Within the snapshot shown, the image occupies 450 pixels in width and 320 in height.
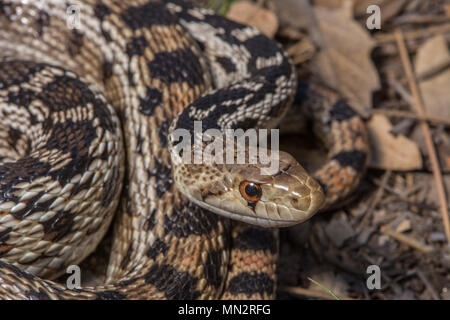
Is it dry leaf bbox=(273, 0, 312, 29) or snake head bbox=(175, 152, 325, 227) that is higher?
dry leaf bbox=(273, 0, 312, 29)

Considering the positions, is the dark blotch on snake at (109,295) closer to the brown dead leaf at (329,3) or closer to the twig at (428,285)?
the twig at (428,285)

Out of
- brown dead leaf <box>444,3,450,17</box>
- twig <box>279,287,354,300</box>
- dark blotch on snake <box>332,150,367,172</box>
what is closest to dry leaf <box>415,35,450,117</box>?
brown dead leaf <box>444,3,450,17</box>

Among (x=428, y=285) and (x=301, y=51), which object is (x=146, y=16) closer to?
(x=301, y=51)

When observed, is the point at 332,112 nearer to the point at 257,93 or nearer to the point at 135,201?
the point at 257,93

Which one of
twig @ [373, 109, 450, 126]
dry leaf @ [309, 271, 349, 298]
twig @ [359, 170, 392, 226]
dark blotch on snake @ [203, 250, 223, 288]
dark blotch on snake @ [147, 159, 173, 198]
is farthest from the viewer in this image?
twig @ [373, 109, 450, 126]

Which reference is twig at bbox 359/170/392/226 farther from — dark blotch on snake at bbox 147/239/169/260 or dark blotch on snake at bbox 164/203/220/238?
dark blotch on snake at bbox 147/239/169/260

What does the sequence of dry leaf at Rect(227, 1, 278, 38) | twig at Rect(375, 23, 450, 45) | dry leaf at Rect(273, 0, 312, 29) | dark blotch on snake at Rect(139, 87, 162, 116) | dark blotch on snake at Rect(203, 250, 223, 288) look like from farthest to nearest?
twig at Rect(375, 23, 450, 45), dry leaf at Rect(273, 0, 312, 29), dry leaf at Rect(227, 1, 278, 38), dark blotch on snake at Rect(139, 87, 162, 116), dark blotch on snake at Rect(203, 250, 223, 288)
